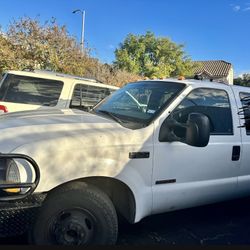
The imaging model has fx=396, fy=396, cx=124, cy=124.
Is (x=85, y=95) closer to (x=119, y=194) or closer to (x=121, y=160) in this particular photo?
(x=119, y=194)

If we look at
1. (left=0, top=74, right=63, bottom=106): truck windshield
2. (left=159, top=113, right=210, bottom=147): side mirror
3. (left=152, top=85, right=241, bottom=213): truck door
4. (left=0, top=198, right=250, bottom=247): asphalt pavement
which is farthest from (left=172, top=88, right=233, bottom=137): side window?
(left=0, top=74, right=63, bottom=106): truck windshield

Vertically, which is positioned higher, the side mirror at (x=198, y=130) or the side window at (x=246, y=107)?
the side window at (x=246, y=107)

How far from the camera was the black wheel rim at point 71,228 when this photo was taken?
3242 mm

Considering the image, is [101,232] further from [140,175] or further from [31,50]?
[31,50]

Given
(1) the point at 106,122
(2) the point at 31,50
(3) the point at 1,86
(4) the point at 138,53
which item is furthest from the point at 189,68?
(1) the point at 106,122

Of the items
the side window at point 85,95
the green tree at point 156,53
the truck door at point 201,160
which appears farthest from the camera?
the green tree at point 156,53

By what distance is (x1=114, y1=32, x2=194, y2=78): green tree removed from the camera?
43594 millimetres

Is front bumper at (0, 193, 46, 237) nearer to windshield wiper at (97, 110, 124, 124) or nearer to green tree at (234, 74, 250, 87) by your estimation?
windshield wiper at (97, 110, 124, 124)

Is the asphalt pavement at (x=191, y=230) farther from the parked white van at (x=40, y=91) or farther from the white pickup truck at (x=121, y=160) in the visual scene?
the parked white van at (x=40, y=91)

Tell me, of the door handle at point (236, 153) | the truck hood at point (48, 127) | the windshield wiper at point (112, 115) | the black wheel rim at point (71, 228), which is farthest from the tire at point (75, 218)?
the door handle at point (236, 153)

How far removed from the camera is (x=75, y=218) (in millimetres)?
3285

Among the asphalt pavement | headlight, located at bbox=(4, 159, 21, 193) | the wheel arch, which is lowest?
the asphalt pavement

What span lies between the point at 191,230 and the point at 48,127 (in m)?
2.09

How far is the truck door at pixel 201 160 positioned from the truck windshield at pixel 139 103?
0.14m
